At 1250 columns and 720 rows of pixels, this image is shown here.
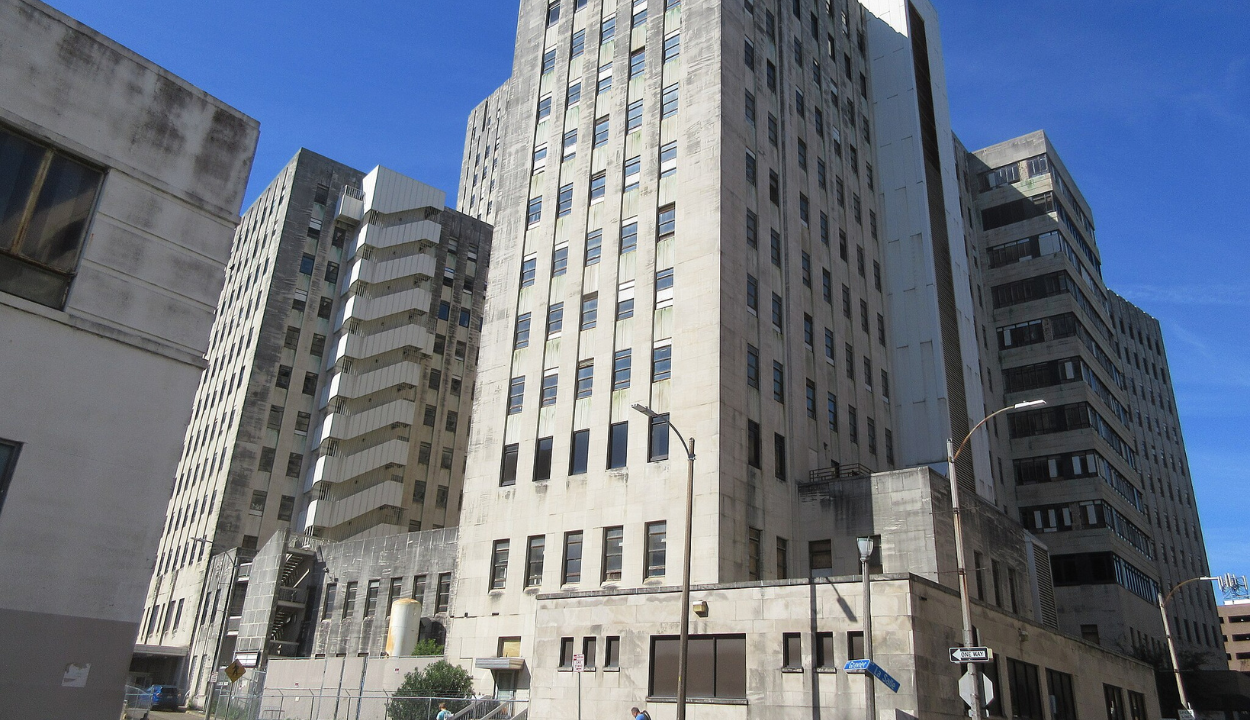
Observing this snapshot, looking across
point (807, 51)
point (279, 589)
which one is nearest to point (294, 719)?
point (279, 589)

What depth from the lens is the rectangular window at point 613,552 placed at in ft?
128

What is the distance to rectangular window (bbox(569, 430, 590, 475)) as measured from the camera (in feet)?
139

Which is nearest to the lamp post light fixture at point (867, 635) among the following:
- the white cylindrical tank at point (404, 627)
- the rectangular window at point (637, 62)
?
the white cylindrical tank at point (404, 627)

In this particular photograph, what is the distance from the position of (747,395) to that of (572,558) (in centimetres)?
1085

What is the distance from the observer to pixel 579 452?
140 ft

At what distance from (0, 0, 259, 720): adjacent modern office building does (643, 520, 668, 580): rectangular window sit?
964 inches

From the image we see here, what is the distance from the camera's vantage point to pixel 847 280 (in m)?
53.9

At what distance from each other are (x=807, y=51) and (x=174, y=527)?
68.3m

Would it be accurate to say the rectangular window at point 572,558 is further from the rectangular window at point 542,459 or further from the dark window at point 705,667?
the dark window at point 705,667

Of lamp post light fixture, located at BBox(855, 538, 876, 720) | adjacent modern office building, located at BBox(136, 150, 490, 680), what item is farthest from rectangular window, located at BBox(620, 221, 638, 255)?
adjacent modern office building, located at BBox(136, 150, 490, 680)

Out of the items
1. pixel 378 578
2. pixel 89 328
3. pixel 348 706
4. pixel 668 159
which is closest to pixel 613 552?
pixel 348 706

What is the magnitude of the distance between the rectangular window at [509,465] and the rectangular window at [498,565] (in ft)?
10.1

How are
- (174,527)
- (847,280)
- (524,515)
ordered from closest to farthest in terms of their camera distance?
(524,515) → (847,280) → (174,527)

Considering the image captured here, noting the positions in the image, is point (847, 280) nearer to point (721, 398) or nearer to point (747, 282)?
point (747, 282)
